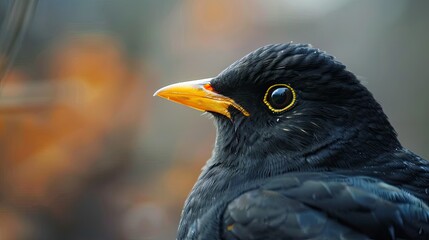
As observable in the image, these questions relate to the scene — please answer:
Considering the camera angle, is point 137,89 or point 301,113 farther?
point 137,89

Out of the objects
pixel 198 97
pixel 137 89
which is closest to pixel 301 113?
pixel 198 97

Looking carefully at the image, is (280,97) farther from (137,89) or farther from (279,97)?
(137,89)

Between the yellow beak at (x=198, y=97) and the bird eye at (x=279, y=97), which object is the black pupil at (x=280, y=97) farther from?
the yellow beak at (x=198, y=97)

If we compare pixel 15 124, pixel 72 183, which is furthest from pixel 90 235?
pixel 15 124

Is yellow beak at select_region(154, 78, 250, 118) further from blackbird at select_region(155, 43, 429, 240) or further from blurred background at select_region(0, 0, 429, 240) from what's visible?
blurred background at select_region(0, 0, 429, 240)

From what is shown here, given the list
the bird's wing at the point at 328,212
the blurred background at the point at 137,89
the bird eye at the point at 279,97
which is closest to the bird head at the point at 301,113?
the bird eye at the point at 279,97

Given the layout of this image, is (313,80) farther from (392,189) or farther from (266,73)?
(392,189)

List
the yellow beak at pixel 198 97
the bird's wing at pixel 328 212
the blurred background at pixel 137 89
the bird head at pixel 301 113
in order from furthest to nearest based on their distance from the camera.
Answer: the blurred background at pixel 137 89 → the yellow beak at pixel 198 97 → the bird head at pixel 301 113 → the bird's wing at pixel 328 212

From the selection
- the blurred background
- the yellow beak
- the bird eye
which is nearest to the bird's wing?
the bird eye
